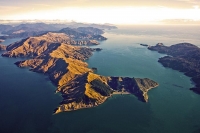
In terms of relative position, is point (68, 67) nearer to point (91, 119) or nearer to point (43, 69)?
point (43, 69)

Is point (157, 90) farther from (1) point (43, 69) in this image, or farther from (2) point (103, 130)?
(1) point (43, 69)

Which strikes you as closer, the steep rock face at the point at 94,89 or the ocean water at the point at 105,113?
the ocean water at the point at 105,113

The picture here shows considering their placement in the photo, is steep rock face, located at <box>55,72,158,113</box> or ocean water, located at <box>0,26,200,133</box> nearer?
ocean water, located at <box>0,26,200,133</box>

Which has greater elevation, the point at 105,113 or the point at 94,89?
the point at 94,89

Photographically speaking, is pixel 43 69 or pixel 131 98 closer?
pixel 131 98

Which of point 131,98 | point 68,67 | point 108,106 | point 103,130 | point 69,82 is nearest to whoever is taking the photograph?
point 103,130

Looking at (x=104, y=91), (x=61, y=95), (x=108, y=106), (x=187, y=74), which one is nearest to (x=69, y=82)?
(x=61, y=95)

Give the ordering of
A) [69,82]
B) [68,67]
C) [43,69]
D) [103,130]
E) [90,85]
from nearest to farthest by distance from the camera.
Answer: [103,130]
[90,85]
[69,82]
[68,67]
[43,69]

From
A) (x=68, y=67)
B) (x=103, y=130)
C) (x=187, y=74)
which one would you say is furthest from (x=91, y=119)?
(x=187, y=74)

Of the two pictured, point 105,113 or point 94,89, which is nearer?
point 105,113
